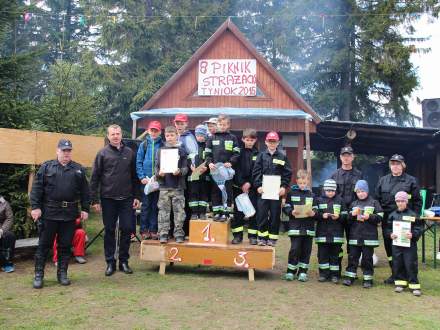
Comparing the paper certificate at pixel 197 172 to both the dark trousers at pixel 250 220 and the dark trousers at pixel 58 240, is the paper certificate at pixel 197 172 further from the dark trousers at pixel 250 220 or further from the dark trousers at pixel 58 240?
the dark trousers at pixel 58 240

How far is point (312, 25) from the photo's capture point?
27219 millimetres

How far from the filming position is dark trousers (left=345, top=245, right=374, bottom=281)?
6.54 metres

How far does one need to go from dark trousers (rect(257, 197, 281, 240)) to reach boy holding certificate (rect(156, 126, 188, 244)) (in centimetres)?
112

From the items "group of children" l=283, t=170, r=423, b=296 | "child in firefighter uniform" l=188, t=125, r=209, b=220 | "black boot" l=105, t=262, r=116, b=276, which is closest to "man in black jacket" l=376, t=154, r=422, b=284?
"group of children" l=283, t=170, r=423, b=296

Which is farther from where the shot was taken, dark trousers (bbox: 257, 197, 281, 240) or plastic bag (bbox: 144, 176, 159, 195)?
plastic bag (bbox: 144, 176, 159, 195)

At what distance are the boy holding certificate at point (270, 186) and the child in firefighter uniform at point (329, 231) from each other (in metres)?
0.59

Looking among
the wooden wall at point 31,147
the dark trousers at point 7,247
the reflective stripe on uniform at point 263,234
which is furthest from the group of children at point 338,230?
the dark trousers at point 7,247

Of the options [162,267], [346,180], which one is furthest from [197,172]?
[346,180]

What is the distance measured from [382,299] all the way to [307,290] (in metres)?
0.94

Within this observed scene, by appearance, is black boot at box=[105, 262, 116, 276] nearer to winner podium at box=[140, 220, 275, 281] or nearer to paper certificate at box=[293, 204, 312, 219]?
winner podium at box=[140, 220, 275, 281]

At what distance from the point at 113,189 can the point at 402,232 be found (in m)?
4.07

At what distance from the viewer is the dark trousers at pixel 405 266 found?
20.6 ft

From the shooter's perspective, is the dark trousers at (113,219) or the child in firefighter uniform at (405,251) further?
the dark trousers at (113,219)

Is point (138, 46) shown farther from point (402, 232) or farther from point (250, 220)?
point (402, 232)
